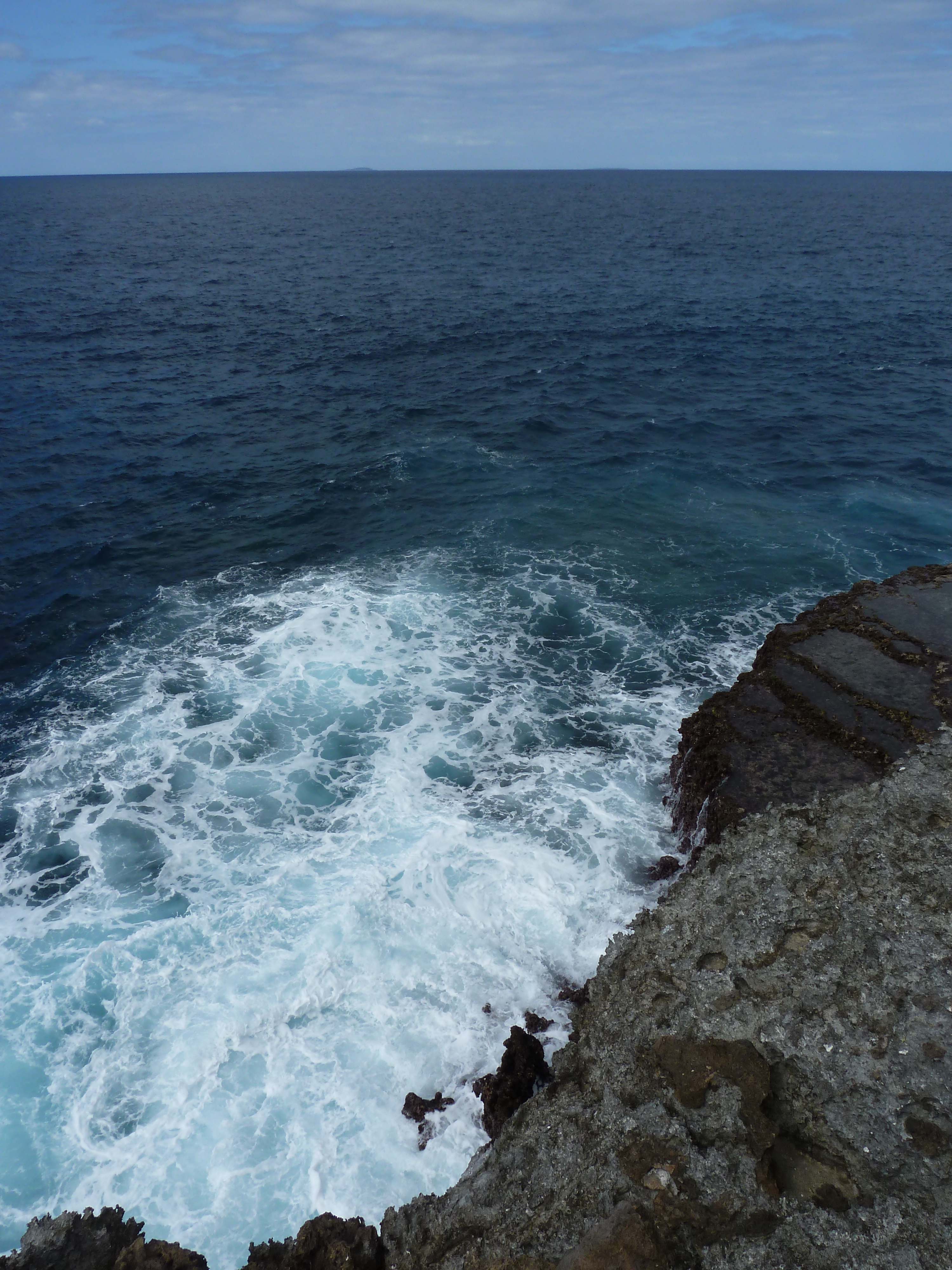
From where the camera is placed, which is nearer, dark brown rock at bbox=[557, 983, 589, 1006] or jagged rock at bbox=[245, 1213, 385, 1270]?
jagged rock at bbox=[245, 1213, 385, 1270]

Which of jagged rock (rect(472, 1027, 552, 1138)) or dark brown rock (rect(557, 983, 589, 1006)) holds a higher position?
jagged rock (rect(472, 1027, 552, 1138))

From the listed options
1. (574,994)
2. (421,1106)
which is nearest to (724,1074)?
(574,994)

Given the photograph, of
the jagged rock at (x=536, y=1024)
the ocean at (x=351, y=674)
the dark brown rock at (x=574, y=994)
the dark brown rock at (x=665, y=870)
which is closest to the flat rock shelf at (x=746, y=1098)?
the jagged rock at (x=536, y=1024)

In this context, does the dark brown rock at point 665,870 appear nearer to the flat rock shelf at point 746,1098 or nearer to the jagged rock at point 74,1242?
the flat rock shelf at point 746,1098

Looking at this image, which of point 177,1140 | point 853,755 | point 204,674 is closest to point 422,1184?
point 177,1140

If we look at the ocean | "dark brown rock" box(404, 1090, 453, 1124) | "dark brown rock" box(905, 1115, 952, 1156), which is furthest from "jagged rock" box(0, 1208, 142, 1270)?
"dark brown rock" box(905, 1115, 952, 1156)

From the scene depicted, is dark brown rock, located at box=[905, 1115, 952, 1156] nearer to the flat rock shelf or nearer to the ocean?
the flat rock shelf

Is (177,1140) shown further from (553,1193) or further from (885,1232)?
(885,1232)
